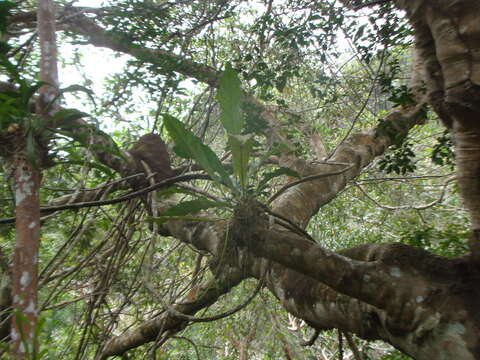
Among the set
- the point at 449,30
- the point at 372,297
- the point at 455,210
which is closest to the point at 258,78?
the point at 449,30

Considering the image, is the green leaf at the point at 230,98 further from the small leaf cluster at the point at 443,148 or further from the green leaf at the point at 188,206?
the small leaf cluster at the point at 443,148

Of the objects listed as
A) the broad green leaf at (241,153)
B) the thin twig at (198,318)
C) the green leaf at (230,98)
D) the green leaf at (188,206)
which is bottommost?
the thin twig at (198,318)

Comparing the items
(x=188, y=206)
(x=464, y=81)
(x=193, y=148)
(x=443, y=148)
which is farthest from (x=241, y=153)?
(x=443, y=148)

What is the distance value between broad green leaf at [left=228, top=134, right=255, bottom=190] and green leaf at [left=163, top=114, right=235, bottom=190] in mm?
51

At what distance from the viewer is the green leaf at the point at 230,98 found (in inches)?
53.8

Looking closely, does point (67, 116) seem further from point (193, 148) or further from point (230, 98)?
point (230, 98)

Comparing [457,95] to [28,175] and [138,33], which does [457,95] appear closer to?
[28,175]

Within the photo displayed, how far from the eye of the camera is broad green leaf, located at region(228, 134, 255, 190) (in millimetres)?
1247

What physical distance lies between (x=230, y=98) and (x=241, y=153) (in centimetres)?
26

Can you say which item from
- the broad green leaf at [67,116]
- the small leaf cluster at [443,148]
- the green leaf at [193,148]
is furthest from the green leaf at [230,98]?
the small leaf cluster at [443,148]

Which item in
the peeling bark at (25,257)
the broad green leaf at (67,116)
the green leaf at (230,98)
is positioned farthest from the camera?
the broad green leaf at (67,116)

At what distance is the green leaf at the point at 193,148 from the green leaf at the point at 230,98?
16 cm

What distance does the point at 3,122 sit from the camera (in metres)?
1.42

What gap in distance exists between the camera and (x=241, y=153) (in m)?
1.32
